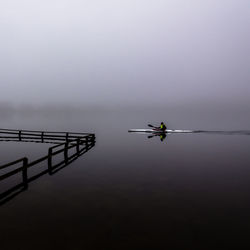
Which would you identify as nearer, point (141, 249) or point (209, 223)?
point (141, 249)

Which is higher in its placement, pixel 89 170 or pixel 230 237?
pixel 89 170

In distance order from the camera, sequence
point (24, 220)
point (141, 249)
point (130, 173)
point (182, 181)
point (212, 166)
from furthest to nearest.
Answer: point (212, 166)
point (130, 173)
point (182, 181)
point (24, 220)
point (141, 249)

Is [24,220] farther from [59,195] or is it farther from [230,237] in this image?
[230,237]

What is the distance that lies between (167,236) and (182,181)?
7.06 m

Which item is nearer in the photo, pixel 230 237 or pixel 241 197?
pixel 230 237

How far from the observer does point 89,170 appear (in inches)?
629

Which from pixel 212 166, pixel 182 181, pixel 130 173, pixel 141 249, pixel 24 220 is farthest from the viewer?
pixel 212 166

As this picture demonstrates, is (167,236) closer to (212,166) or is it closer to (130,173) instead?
(130,173)

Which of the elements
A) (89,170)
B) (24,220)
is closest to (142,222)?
(24,220)

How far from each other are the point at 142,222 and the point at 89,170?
884 centimetres

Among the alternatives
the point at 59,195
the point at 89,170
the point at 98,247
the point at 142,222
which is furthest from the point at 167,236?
the point at 89,170

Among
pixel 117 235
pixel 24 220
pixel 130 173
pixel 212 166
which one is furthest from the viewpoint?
pixel 212 166

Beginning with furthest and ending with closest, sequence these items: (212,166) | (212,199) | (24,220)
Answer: (212,166) → (212,199) → (24,220)

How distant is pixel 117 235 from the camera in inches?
270
